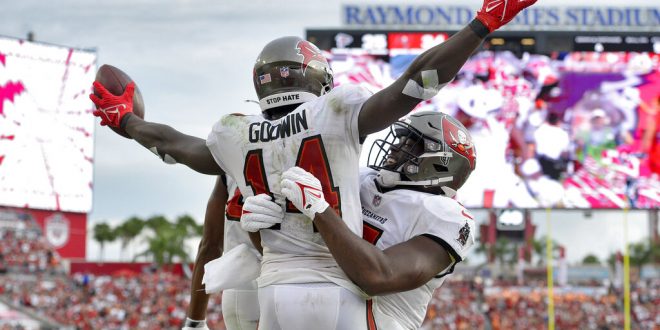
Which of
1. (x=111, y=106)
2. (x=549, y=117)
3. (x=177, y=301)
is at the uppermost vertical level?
(x=549, y=117)

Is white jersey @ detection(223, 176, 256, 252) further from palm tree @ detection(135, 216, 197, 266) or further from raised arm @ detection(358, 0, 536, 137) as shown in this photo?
palm tree @ detection(135, 216, 197, 266)

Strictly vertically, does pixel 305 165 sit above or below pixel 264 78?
below

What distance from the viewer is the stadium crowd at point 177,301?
27.7 meters

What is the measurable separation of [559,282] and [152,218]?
30.2 m

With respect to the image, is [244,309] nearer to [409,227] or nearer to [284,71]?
[409,227]

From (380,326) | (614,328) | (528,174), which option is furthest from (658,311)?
(380,326)

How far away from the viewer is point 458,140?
3.85 meters

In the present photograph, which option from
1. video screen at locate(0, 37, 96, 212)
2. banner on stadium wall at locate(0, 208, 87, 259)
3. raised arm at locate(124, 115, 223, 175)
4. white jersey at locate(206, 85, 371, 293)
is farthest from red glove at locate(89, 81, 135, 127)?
banner on stadium wall at locate(0, 208, 87, 259)

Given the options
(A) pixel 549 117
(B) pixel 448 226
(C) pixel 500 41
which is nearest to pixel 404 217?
(B) pixel 448 226

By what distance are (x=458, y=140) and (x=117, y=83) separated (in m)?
1.38

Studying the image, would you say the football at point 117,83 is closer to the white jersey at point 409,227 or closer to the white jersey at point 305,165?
the white jersey at point 305,165

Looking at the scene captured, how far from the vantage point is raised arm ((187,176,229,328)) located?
5117 millimetres

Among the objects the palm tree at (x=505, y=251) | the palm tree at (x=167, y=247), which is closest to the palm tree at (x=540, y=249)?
the palm tree at (x=505, y=251)

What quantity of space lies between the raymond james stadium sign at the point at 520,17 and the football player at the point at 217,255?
2156 cm
